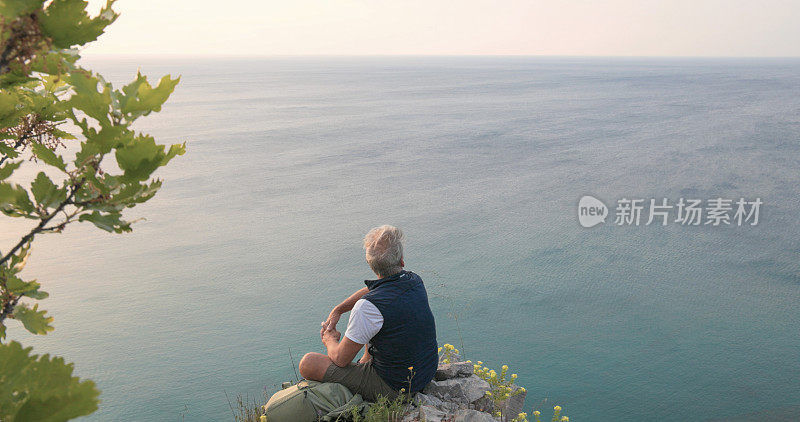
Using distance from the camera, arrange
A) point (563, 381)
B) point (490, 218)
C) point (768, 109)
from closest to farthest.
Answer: point (563, 381) < point (490, 218) < point (768, 109)

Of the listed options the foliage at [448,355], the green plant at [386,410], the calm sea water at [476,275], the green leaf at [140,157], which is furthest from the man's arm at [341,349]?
the calm sea water at [476,275]

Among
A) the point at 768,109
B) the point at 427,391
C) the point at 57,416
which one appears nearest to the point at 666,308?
the point at 427,391

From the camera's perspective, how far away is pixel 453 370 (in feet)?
15.7

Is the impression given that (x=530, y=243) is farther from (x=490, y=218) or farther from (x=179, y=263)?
(x=179, y=263)

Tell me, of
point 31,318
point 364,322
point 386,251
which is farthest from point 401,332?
point 31,318

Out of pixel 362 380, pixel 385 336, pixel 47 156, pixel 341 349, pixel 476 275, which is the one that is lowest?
pixel 476 275

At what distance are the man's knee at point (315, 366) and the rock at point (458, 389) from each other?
32.5 inches

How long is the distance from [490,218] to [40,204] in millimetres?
13161

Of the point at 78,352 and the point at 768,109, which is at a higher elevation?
the point at 768,109

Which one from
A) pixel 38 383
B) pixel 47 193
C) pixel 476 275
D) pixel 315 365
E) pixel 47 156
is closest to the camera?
pixel 38 383

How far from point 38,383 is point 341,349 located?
9.50ft

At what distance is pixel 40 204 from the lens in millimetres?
1460

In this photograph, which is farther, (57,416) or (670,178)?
(670,178)

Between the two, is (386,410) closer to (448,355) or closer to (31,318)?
(448,355)
